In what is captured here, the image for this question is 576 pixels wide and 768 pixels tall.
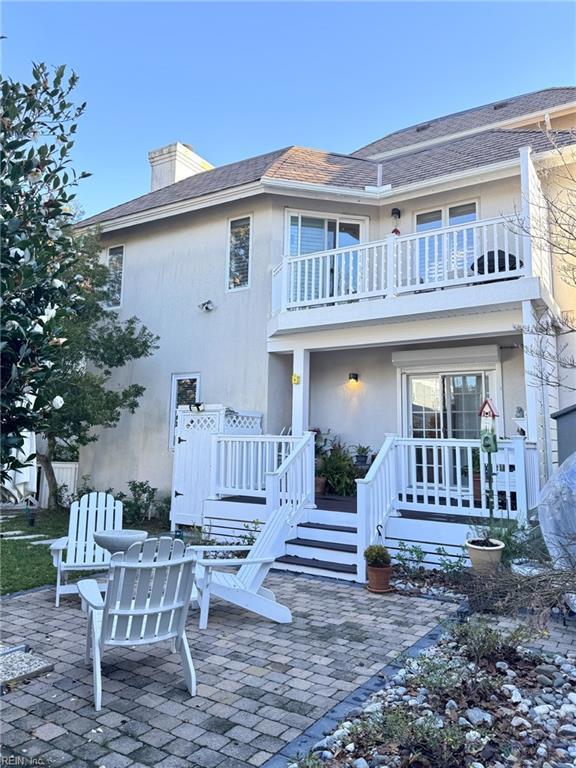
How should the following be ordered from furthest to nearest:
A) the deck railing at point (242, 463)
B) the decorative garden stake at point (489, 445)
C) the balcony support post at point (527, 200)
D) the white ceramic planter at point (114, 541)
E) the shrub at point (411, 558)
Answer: the deck railing at point (242, 463), the balcony support post at point (527, 200), the shrub at point (411, 558), the decorative garden stake at point (489, 445), the white ceramic planter at point (114, 541)

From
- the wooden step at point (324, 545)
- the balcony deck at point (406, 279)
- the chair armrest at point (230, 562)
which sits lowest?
the wooden step at point (324, 545)

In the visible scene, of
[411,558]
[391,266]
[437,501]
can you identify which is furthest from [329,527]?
[391,266]

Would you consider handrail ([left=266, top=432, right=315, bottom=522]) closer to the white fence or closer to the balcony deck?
the white fence

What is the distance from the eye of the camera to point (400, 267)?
29.2 ft

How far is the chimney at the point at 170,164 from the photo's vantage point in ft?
50.0

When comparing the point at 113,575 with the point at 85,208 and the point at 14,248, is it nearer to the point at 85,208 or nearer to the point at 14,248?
the point at 14,248

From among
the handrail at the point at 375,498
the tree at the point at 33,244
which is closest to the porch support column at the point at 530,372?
the handrail at the point at 375,498

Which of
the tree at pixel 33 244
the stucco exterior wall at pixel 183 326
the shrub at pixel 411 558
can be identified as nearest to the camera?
the tree at pixel 33 244

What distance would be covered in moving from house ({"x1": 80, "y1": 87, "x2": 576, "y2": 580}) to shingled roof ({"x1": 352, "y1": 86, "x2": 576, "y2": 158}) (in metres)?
0.19

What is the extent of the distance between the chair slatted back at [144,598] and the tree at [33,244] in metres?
1.12

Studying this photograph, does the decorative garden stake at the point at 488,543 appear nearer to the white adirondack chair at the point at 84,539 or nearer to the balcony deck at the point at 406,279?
the balcony deck at the point at 406,279

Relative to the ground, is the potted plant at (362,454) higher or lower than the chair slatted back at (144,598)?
higher

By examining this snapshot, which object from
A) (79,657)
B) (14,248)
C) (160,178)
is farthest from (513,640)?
(160,178)

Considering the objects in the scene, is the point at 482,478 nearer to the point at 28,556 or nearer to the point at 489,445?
the point at 489,445
